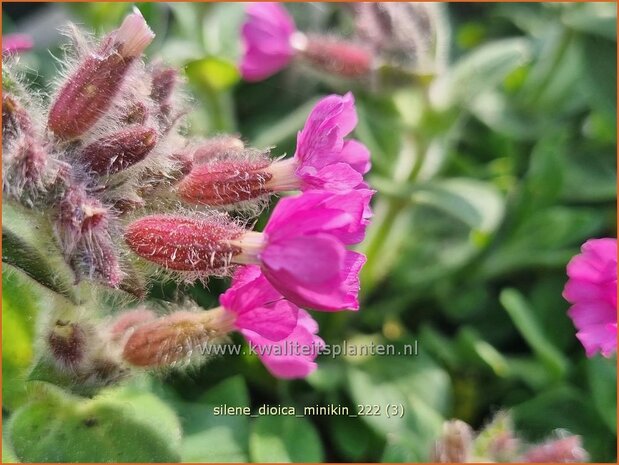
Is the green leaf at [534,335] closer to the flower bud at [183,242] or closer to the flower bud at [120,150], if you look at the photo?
the flower bud at [183,242]

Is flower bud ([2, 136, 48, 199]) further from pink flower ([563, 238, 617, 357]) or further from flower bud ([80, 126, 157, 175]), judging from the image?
pink flower ([563, 238, 617, 357])

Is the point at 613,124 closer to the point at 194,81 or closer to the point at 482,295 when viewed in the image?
the point at 482,295

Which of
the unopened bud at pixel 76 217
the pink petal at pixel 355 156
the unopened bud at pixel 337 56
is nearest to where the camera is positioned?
the unopened bud at pixel 76 217

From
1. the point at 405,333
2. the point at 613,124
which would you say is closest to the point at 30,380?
the point at 405,333

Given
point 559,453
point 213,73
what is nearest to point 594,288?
point 559,453

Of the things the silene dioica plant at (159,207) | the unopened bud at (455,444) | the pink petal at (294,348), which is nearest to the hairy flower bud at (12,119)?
the silene dioica plant at (159,207)

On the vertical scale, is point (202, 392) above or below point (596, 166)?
below

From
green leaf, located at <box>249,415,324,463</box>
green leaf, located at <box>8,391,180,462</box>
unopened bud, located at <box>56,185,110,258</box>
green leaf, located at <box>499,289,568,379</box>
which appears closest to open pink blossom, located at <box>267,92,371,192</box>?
unopened bud, located at <box>56,185,110,258</box>
